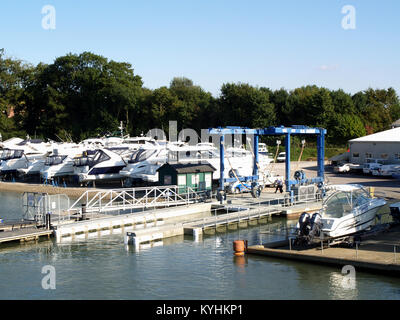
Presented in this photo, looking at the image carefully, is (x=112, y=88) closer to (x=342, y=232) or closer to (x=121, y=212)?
(x=121, y=212)

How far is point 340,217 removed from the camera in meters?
22.2

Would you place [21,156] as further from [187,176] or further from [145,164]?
[187,176]

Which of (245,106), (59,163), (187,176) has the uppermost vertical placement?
(245,106)

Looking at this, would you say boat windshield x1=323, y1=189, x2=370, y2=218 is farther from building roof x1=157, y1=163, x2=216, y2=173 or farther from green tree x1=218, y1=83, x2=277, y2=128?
green tree x1=218, y1=83, x2=277, y2=128

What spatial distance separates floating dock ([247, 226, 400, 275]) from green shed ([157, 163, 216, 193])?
1408 centimetres

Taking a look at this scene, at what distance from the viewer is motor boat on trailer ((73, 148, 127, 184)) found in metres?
45.0

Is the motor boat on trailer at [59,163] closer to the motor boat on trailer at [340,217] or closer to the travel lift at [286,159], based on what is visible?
the travel lift at [286,159]

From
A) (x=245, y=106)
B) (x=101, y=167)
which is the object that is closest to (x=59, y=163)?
(x=101, y=167)

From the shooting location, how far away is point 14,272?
20828 mm

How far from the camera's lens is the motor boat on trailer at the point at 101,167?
4497 cm

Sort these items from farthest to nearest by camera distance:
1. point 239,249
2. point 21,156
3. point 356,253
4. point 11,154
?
1. point 11,154
2. point 21,156
3. point 239,249
4. point 356,253

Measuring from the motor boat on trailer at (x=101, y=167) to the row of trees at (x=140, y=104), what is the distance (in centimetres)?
3063

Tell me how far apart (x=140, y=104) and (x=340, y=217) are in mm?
65946

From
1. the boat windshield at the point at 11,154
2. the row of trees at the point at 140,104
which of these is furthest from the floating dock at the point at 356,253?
the row of trees at the point at 140,104
